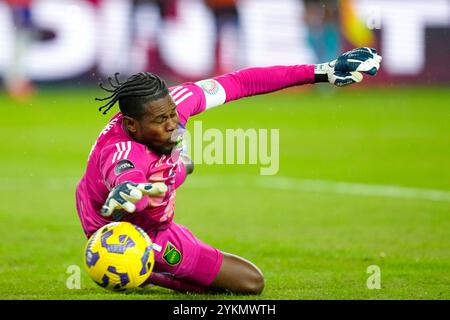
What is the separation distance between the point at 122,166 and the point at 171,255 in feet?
4.06

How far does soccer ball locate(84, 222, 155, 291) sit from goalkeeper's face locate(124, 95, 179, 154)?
2.10 feet

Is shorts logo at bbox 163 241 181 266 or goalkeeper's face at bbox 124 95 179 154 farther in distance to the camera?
shorts logo at bbox 163 241 181 266

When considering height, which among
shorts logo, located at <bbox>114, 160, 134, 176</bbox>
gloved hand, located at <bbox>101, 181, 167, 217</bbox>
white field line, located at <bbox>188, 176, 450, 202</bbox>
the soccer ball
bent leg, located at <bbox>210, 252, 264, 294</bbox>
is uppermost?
shorts logo, located at <bbox>114, 160, 134, 176</bbox>

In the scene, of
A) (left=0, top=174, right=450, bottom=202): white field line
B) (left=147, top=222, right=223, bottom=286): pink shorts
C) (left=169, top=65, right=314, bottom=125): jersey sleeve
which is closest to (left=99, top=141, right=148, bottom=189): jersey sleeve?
(left=147, top=222, right=223, bottom=286): pink shorts

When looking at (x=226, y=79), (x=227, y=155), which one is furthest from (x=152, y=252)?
(x=227, y=155)

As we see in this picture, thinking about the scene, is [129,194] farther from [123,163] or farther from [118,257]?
[118,257]

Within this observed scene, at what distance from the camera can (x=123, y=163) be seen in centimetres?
663

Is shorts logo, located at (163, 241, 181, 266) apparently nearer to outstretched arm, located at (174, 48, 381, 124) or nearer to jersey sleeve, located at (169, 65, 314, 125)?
outstretched arm, located at (174, 48, 381, 124)

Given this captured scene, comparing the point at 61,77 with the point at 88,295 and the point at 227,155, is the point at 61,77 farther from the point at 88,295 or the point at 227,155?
the point at 88,295

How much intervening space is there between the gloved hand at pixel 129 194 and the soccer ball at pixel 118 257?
0.57 meters

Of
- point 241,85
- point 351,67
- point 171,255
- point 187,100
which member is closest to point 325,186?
point 241,85

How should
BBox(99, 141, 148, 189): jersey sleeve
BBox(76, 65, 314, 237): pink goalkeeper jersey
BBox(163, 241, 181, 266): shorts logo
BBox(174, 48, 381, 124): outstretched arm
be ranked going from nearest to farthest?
BBox(99, 141, 148, 189): jersey sleeve → BBox(76, 65, 314, 237): pink goalkeeper jersey → BBox(163, 241, 181, 266): shorts logo → BBox(174, 48, 381, 124): outstretched arm

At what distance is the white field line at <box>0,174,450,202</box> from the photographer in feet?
43.0

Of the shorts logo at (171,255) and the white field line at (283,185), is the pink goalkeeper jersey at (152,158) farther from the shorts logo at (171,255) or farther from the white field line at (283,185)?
the white field line at (283,185)
